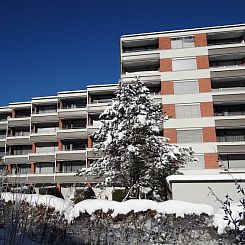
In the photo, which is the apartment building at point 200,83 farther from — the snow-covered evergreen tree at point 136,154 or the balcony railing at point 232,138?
the snow-covered evergreen tree at point 136,154

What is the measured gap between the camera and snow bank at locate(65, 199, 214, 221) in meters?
10.7

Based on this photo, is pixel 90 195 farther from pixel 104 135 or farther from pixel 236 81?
pixel 236 81

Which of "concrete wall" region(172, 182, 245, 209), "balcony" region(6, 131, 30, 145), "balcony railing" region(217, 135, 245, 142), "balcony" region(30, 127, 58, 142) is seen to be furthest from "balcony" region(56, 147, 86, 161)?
"concrete wall" region(172, 182, 245, 209)

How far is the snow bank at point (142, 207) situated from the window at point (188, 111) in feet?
75.8

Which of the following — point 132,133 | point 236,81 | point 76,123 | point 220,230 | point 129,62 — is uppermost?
point 129,62

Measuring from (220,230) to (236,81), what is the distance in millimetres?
28779

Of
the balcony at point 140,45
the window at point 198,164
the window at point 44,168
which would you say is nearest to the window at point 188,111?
the window at point 198,164

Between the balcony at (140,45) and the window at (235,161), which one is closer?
the window at (235,161)

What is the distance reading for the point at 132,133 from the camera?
2341cm

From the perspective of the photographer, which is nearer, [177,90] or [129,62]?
[177,90]

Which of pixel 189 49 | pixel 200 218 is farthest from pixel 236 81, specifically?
pixel 200 218

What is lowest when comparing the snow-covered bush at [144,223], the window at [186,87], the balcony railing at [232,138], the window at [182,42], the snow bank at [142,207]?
the snow-covered bush at [144,223]

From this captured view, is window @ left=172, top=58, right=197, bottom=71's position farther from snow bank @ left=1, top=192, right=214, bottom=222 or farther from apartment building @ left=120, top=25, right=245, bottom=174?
snow bank @ left=1, top=192, right=214, bottom=222

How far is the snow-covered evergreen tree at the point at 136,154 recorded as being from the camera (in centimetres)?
2281
